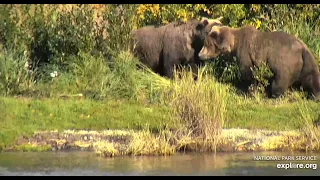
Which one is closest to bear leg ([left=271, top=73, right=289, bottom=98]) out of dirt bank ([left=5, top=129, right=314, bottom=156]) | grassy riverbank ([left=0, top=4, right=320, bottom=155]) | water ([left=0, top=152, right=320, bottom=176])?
grassy riverbank ([left=0, top=4, right=320, bottom=155])

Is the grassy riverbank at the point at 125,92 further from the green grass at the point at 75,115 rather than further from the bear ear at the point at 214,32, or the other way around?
the bear ear at the point at 214,32

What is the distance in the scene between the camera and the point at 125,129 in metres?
14.4

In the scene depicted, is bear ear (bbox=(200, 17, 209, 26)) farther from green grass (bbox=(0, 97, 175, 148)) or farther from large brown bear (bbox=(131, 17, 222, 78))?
green grass (bbox=(0, 97, 175, 148))

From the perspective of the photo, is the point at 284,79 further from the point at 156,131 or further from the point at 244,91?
the point at 156,131

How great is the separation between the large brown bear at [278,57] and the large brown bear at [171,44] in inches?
44.2

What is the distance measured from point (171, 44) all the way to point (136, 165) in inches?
279

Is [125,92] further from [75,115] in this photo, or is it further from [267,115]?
[267,115]

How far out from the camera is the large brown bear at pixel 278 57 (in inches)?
660

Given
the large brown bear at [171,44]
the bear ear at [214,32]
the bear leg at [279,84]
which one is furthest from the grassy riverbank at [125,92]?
the bear ear at [214,32]

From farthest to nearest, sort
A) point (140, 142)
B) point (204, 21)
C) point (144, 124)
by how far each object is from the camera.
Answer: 1. point (204, 21)
2. point (144, 124)
3. point (140, 142)

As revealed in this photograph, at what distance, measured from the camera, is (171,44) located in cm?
1845

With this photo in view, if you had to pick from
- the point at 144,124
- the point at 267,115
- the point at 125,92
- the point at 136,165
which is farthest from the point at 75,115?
the point at 267,115

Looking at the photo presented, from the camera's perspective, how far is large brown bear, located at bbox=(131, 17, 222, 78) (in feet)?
59.9

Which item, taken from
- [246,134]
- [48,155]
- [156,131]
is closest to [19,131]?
[48,155]
